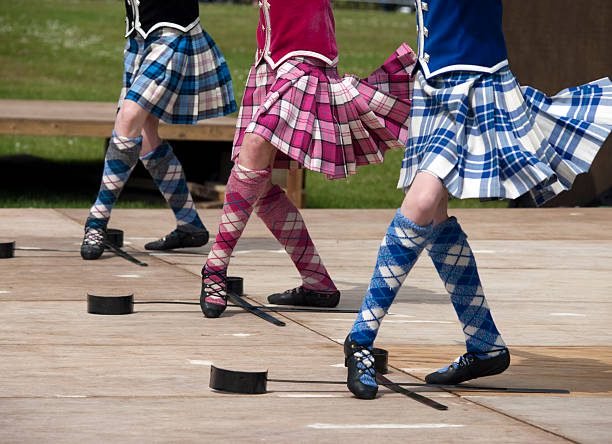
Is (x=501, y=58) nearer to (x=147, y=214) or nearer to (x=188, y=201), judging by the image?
(x=188, y=201)

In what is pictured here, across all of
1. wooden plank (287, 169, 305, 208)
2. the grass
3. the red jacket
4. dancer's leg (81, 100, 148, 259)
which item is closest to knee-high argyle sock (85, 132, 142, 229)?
dancer's leg (81, 100, 148, 259)

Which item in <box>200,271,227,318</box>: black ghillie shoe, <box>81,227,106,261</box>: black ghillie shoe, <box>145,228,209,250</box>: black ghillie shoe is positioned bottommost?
<box>200,271,227,318</box>: black ghillie shoe

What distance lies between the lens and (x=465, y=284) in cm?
439

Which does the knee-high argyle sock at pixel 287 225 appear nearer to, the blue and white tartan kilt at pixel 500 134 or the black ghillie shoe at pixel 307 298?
the black ghillie shoe at pixel 307 298

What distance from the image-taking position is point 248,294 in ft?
20.3

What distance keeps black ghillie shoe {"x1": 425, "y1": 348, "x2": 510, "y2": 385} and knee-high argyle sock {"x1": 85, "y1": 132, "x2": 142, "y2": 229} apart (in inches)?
113

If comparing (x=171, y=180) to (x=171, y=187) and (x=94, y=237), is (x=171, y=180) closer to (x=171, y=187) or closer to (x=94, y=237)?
(x=171, y=187)

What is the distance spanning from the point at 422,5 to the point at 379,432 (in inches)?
53.7

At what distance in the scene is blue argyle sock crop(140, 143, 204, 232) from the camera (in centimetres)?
723

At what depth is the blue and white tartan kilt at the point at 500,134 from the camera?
4141mm

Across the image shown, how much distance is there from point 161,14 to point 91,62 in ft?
45.5

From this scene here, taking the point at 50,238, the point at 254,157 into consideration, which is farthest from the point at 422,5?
the point at 50,238

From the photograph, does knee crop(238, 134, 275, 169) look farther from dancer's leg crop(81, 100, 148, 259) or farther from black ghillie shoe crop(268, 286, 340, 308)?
dancer's leg crop(81, 100, 148, 259)

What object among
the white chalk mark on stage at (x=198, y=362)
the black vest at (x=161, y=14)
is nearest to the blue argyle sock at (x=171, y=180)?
the black vest at (x=161, y=14)
